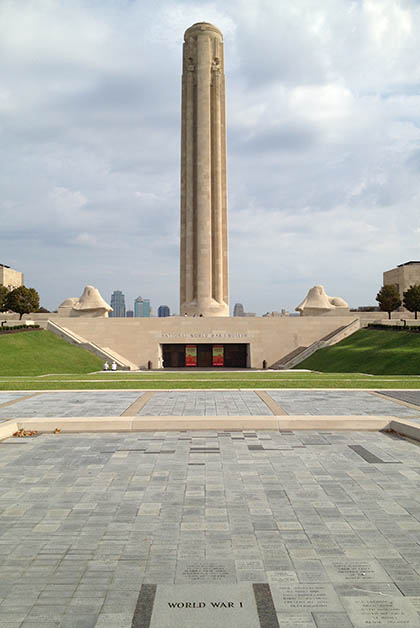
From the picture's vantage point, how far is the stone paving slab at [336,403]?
14.0 metres

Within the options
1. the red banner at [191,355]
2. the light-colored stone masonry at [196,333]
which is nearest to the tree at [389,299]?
the light-colored stone masonry at [196,333]

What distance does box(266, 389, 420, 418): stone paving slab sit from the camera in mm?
14000

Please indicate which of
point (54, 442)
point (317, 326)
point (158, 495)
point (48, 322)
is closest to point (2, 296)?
point (48, 322)

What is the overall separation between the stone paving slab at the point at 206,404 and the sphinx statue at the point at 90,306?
1615 inches

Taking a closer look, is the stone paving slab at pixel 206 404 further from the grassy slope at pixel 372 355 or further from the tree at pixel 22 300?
the tree at pixel 22 300

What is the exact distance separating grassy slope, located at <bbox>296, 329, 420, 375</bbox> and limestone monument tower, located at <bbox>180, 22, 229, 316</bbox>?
1859 cm

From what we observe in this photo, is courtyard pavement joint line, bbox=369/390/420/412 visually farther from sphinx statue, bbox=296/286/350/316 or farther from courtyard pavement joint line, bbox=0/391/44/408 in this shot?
sphinx statue, bbox=296/286/350/316

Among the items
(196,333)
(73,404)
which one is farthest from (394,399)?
(196,333)

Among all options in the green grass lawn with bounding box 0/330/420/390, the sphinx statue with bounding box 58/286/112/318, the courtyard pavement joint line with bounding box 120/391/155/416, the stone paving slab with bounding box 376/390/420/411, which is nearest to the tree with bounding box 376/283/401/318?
the green grass lawn with bounding box 0/330/420/390

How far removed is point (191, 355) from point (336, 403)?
37673mm

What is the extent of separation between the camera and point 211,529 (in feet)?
20.4

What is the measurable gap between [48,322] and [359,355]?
1320 inches

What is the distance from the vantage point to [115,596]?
4645mm

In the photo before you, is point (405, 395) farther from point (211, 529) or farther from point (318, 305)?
point (318, 305)
